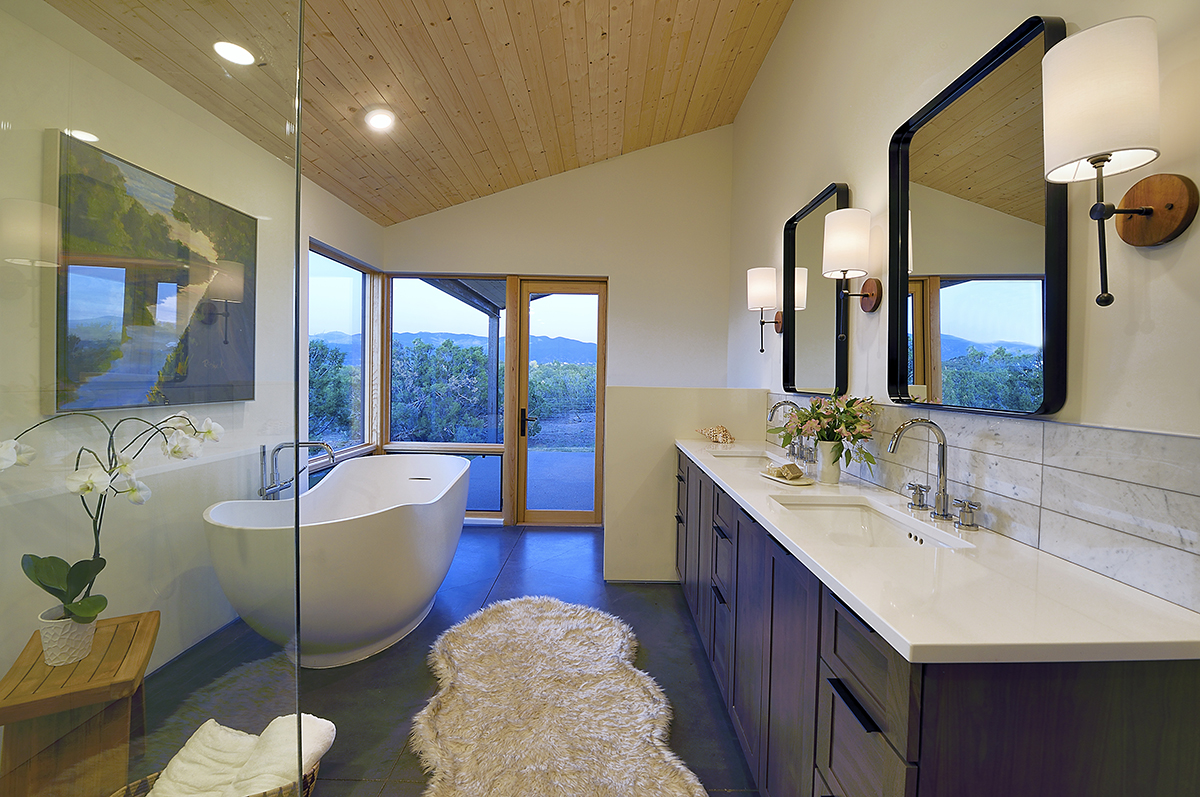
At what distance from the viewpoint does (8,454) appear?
669 millimetres

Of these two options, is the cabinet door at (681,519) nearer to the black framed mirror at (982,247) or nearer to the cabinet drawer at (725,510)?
the cabinet drawer at (725,510)

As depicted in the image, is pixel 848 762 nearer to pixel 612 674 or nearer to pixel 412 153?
pixel 612 674

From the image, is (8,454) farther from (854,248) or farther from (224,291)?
(854,248)

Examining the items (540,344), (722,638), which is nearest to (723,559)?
(722,638)

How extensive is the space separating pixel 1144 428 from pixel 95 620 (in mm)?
1719

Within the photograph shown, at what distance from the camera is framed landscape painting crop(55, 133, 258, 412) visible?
72 cm

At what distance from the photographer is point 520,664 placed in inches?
93.9

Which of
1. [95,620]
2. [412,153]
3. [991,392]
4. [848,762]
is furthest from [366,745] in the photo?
[412,153]

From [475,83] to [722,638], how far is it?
10.0 feet

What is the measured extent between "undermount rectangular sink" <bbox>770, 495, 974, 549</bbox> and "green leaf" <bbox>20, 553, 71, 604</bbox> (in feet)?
4.54

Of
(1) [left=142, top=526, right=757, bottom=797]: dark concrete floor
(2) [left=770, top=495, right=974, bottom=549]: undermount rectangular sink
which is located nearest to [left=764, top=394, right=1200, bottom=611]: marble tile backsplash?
(2) [left=770, top=495, right=974, bottom=549]: undermount rectangular sink

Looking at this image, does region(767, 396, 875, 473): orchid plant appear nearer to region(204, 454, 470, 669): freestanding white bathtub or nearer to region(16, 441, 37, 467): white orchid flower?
region(204, 454, 470, 669): freestanding white bathtub

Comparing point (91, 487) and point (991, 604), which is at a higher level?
point (91, 487)

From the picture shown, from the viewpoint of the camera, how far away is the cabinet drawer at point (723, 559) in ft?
6.46
